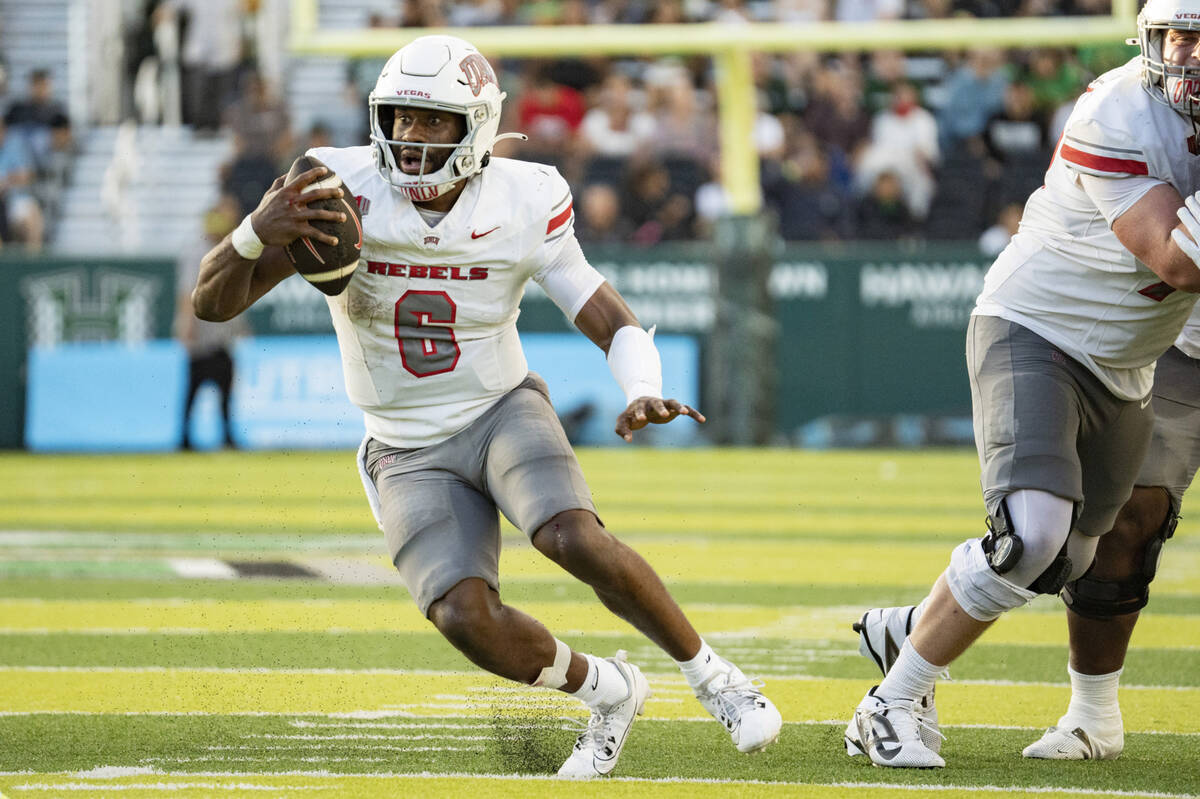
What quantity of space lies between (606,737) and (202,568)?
3.91 meters

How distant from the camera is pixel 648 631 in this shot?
149 inches

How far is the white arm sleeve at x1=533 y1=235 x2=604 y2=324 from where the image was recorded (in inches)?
158

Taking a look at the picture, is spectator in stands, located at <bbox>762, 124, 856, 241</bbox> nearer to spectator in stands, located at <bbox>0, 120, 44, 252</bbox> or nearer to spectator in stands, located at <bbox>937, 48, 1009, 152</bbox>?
spectator in stands, located at <bbox>937, 48, 1009, 152</bbox>

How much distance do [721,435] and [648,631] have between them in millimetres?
9764

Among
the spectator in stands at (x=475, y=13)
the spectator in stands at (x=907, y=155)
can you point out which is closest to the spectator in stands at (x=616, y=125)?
the spectator in stands at (x=475, y=13)

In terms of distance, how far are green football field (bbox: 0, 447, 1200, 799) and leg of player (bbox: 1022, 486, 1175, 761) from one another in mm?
109

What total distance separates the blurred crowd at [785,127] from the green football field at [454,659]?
4351mm

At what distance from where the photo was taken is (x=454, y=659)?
17.8ft

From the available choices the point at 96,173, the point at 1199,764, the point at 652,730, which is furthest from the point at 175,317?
the point at 1199,764

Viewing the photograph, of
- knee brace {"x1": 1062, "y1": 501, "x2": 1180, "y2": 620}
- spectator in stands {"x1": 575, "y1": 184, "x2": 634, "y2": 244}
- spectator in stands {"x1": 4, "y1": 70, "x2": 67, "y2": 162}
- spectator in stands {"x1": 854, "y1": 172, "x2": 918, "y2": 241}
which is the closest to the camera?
knee brace {"x1": 1062, "y1": 501, "x2": 1180, "y2": 620}

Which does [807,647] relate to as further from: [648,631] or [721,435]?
[721,435]

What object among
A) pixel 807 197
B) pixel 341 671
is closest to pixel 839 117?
pixel 807 197

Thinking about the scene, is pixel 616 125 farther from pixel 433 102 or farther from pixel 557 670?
pixel 557 670

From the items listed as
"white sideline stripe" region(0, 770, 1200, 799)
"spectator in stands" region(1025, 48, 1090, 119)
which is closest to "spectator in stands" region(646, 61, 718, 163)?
"spectator in stands" region(1025, 48, 1090, 119)
